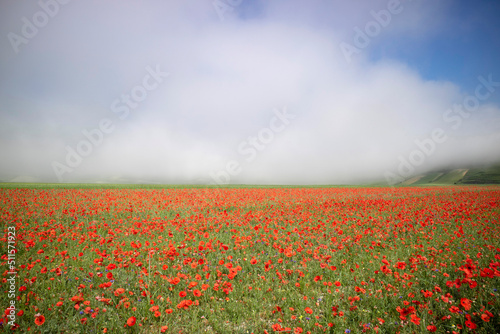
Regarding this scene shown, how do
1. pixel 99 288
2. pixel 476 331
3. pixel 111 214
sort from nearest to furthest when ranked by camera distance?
pixel 476 331 → pixel 99 288 → pixel 111 214

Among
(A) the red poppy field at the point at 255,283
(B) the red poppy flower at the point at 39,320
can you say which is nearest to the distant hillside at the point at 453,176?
(A) the red poppy field at the point at 255,283

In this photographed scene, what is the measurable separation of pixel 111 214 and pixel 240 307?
33.1 feet

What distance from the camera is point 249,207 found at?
1316cm

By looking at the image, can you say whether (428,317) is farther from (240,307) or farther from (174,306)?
(174,306)

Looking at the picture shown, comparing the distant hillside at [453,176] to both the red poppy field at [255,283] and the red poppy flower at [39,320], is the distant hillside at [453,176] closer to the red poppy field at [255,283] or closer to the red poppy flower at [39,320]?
the red poppy field at [255,283]

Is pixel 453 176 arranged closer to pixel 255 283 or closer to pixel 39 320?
pixel 255 283

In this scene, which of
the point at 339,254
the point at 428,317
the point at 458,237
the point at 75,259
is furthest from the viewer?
the point at 458,237

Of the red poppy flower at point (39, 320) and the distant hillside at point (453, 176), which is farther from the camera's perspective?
the distant hillside at point (453, 176)

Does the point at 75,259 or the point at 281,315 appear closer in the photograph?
the point at 281,315

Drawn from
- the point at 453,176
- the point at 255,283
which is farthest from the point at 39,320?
the point at 453,176

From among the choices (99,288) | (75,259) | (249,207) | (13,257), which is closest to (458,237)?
(249,207)

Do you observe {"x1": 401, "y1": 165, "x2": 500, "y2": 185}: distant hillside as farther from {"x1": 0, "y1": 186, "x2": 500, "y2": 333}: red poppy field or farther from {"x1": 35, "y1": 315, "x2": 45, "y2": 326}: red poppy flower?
{"x1": 35, "y1": 315, "x2": 45, "y2": 326}: red poppy flower

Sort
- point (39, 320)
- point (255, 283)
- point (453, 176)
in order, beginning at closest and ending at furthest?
point (39, 320) < point (255, 283) < point (453, 176)

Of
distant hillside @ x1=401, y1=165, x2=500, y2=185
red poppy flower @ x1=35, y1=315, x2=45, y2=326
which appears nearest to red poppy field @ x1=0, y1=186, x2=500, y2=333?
red poppy flower @ x1=35, y1=315, x2=45, y2=326
